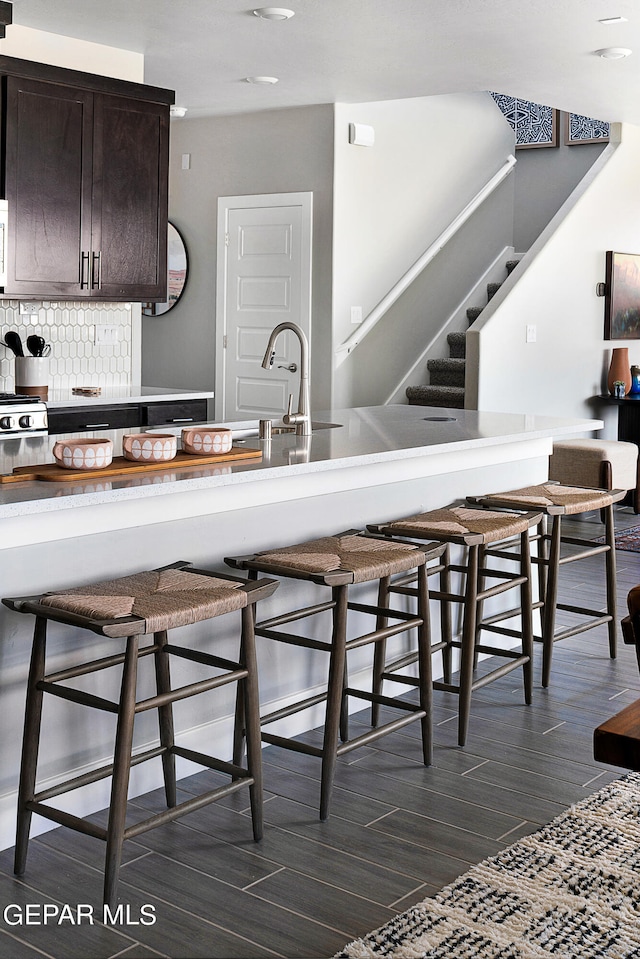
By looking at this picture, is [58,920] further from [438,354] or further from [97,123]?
[438,354]

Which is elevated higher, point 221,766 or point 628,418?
point 628,418

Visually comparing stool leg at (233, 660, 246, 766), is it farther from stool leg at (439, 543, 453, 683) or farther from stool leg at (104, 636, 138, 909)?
stool leg at (439, 543, 453, 683)

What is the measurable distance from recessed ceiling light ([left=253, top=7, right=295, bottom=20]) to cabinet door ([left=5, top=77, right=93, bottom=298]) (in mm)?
1038

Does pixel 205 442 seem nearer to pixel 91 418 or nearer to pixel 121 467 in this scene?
pixel 121 467

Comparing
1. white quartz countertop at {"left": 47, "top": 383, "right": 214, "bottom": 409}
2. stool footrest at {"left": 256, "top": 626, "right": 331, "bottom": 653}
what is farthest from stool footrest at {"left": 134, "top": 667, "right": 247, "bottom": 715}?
white quartz countertop at {"left": 47, "top": 383, "right": 214, "bottom": 409}

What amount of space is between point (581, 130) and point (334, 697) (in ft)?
25.7

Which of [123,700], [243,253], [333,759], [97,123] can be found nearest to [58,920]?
[123,700]

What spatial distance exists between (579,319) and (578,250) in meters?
0.53

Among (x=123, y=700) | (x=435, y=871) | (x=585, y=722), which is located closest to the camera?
(x=123, y=700)

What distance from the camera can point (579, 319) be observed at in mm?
7992

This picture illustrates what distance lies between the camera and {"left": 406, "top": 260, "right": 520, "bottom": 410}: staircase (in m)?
7.59

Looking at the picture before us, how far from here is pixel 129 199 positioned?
5.47 m

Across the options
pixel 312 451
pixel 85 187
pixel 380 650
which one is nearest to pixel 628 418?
pixel 85 187

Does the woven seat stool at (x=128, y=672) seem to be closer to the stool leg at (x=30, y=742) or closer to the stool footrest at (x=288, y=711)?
the stool leg at (x=30, y=742)
